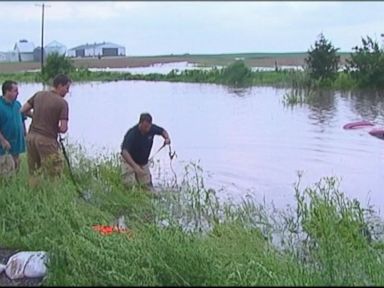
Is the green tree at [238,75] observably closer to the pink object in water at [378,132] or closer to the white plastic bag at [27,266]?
the pink object in water at [378,132]

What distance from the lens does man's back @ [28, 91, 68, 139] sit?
9.60 meters

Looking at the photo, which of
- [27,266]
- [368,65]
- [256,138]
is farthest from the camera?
[368,65]

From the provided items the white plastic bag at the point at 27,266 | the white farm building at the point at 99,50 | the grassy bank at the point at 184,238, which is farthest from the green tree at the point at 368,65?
the white farm building at the point at 99,50

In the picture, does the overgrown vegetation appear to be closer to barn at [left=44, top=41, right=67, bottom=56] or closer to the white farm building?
barn at [left=44, top=41, right=67, bottom=56]


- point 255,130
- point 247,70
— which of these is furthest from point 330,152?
point 247,70

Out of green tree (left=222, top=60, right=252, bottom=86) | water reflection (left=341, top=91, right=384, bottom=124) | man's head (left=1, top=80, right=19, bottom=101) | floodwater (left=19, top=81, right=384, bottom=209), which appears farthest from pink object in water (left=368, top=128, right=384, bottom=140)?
green tree (left=222, top=60, right=252, bottom=86)

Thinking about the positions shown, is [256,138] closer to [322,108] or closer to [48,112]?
[322,108]

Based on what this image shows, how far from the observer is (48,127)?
32.0ft

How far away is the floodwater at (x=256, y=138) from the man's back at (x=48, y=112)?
3754mm

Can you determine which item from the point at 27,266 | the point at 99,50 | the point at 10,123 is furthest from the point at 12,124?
the point at 99,50

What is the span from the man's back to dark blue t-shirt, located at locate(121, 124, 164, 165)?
4.73 ft

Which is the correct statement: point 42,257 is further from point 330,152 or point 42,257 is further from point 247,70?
point 247,70

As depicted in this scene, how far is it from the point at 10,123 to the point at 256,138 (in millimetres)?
12337

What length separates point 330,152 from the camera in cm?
1833
